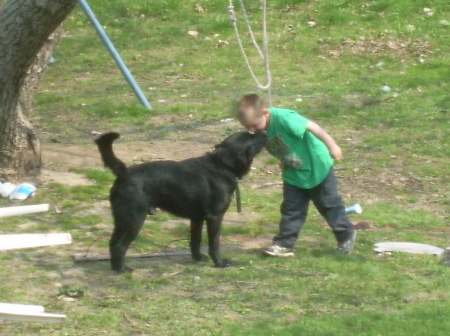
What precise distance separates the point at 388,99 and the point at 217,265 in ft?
22.1

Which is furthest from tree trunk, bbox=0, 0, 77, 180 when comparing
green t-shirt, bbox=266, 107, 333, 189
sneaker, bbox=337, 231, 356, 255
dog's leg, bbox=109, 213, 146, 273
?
sneaker, bbox=337, 231, 356, 255

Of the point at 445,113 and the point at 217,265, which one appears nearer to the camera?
the point at 217,265

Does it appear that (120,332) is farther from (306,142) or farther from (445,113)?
(445,113)

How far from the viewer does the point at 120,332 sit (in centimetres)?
446

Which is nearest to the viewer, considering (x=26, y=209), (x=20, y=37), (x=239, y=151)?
(x=26, y=209)

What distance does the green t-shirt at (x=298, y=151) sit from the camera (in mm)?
5887

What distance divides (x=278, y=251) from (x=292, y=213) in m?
0.33

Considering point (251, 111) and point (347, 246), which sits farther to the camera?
point (347, 246)

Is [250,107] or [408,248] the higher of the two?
[250,107]

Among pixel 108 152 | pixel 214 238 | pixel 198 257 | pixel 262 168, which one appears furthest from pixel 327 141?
pixel 262 168

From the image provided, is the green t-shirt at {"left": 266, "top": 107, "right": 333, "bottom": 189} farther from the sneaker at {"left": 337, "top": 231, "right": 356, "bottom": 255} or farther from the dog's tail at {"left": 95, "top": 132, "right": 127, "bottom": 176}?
the dog's tail at {"left": 95, "top": 132, "right": 127, "bottom": 176}

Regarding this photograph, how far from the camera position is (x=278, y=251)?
6031mm

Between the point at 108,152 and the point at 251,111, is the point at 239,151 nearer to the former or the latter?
the point at 251,111

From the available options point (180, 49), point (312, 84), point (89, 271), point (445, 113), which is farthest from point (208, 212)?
point (180, 49)
